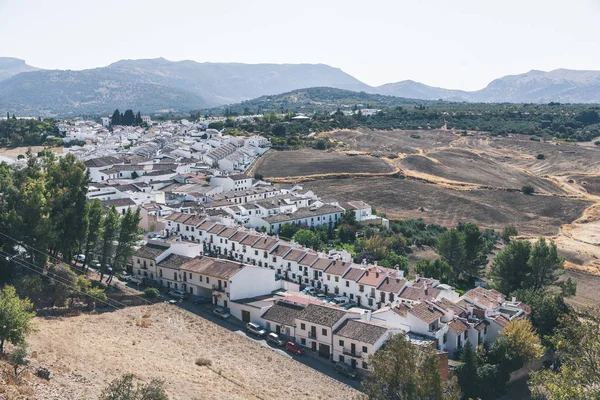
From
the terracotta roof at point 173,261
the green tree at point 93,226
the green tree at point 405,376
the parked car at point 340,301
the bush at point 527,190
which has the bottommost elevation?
the bush at point 527,190

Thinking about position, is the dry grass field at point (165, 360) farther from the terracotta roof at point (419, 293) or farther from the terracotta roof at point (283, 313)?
the terracotta roof at point (419, 293)

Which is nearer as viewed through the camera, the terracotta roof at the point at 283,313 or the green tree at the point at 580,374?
the green tree at the point at 580,374

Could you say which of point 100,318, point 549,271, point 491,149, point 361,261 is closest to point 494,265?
point 549,271

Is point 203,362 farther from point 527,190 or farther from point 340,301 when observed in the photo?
point 527,190

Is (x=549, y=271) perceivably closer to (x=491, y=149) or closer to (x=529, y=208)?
(x=529, y=208)

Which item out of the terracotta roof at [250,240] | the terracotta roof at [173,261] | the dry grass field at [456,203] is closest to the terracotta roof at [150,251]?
the terracotta roof at [173,261]

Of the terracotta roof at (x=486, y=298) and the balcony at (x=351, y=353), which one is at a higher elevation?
the terracotta roof at (x=486, y=298)
